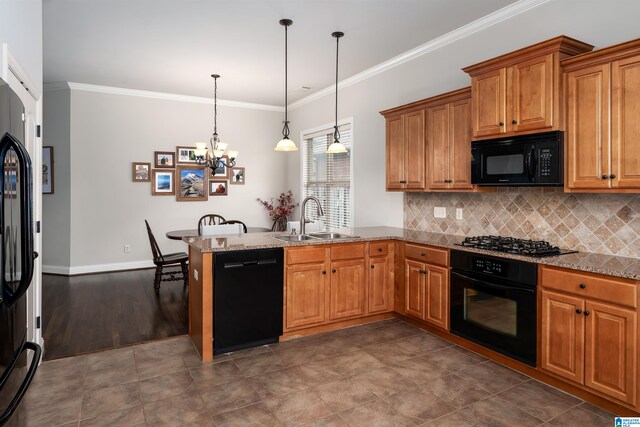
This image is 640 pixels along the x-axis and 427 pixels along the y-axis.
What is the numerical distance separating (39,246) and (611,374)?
13.3 feet

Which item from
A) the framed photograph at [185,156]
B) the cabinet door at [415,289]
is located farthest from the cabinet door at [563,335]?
the framed photograph at [185,156]

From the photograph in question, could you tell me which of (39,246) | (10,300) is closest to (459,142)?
(10,300)

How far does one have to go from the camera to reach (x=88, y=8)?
359 cm

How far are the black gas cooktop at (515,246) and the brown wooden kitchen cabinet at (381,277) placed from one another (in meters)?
0.81

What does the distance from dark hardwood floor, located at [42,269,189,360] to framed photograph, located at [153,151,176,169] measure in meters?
1.84

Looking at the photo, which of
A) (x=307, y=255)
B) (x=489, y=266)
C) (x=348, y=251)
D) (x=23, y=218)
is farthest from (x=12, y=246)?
(x=489, y=266)

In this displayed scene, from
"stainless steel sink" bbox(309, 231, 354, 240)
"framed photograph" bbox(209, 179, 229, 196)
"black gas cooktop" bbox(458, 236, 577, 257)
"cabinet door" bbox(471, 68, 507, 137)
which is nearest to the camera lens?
"black gas cooktop" bbox(458, 236, 577, 257)

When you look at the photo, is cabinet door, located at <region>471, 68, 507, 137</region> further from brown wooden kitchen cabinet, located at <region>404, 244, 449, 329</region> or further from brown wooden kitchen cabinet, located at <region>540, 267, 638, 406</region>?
brown wooden kitchen cabinet, located at <region>540, 267, 638, 406</region>

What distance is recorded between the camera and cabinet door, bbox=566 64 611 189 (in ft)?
8.46

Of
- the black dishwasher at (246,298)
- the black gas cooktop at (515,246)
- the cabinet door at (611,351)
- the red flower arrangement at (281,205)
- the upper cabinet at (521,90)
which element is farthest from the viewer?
the red flower arrangement at (281,205)

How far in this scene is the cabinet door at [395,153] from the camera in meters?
4.25

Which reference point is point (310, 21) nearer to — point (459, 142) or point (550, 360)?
point (459, 142)

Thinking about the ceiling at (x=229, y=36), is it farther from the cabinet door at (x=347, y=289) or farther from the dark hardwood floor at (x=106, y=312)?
the dark hardwood floor at (x=106, y=312)

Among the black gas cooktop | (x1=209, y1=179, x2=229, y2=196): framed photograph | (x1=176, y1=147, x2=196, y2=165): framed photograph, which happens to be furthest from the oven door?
(x1=176, y1=147, x2=196, y2=165): framed photograph
